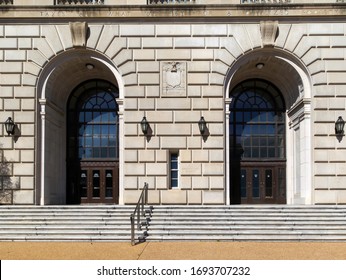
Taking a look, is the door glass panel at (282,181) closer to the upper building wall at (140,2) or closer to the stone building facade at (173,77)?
the stone building facade at (173,77)

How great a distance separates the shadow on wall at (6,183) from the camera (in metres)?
19.5

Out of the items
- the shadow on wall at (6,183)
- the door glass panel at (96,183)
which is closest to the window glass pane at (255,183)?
the door glass panel at (96,183)

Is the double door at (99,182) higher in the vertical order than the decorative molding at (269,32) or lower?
lower

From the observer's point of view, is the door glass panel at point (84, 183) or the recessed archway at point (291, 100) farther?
the door glass panel at point (84, 183)

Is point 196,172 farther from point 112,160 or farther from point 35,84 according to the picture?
point 35,84

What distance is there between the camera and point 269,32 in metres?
19.9

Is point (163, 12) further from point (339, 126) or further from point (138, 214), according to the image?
point (138, 214)

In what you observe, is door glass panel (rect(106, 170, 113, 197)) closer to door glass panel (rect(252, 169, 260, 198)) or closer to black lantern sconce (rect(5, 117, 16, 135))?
black lantern sconce (rect(5, 117, 16, 135))


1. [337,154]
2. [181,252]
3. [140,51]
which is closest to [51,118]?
[140,51]

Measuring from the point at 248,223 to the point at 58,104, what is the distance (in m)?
10.8

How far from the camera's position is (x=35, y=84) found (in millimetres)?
20094

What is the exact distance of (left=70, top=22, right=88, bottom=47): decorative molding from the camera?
20.0m

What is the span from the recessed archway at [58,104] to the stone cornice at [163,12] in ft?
5.53

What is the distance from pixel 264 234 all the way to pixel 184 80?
304 inches
